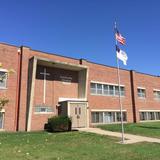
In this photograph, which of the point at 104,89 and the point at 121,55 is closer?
the point at 121,55

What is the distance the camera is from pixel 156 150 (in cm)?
1202

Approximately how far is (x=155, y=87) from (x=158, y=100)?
228 centimetres

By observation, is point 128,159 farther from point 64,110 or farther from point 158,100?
point 158,100

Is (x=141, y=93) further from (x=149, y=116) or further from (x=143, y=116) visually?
(x=149, y=116)

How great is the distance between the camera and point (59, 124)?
69.8 feet

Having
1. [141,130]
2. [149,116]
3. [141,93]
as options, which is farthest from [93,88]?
[149,116]

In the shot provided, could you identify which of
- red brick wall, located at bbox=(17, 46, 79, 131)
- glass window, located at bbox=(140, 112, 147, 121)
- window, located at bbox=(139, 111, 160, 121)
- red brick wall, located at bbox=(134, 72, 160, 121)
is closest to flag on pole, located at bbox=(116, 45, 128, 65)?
red brick wall, located at bbox=(17, 46, 79, 131)

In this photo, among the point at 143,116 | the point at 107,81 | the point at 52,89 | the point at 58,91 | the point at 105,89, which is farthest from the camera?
the point at 143,116

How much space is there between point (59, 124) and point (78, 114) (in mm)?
3713

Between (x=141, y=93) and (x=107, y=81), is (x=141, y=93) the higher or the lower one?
the lower one

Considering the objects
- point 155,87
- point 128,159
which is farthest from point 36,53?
point 155,87

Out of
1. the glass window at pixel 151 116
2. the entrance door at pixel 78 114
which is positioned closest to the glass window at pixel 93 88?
the entrance door at pixel 78 114

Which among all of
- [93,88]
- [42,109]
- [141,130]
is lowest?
[141,130]

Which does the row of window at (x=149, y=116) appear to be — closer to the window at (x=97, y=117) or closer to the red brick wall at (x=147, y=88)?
the red brick wall at (x=147, y=88)
